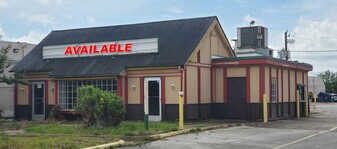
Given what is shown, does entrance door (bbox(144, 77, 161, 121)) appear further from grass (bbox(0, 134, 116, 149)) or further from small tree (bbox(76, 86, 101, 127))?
grass (bbox(0, 134, 116, 149))

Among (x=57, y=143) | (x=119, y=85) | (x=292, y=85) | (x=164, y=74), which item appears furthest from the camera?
(x=292, y=85)

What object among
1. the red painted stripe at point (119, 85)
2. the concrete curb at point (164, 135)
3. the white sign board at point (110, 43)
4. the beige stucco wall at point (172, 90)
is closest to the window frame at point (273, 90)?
the concrete curb at point (164, 135)

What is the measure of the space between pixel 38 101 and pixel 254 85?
38.8 feet

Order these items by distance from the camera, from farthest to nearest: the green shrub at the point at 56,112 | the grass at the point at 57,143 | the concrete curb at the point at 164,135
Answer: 1. the green shrub at the point at 56,112
2. the concrete curb at the point at 164,135
3. the grass at the point at 57,143

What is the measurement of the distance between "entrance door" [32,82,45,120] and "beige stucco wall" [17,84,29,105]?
451 millimetres

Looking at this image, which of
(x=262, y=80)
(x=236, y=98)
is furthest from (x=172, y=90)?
(x=262, y=80)

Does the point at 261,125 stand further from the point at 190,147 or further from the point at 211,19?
the point at 190,147

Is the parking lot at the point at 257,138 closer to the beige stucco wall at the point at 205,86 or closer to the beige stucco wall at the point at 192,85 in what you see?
the beige stucco wall at the point at 192,85

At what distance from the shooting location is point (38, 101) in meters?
27.4

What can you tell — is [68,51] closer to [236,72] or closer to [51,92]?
[51,92]

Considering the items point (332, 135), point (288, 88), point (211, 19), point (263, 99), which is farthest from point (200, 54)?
point (332, 135)

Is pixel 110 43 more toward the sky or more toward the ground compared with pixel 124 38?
more toward the ground

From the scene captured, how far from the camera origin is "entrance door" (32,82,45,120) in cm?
2717

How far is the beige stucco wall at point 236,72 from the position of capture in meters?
24.7
